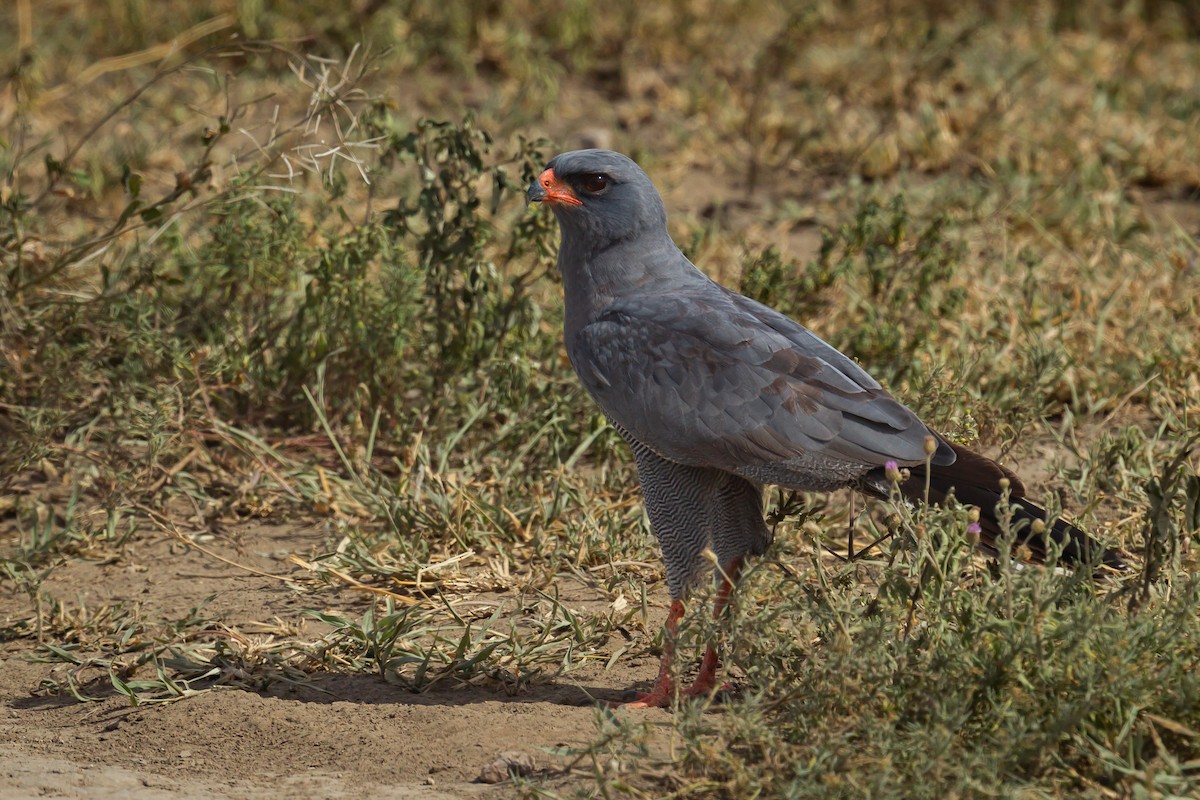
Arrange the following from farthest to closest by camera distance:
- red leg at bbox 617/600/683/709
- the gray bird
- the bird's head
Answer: the bird's head, red leg at bbox 617/600/683/709, the gray bird

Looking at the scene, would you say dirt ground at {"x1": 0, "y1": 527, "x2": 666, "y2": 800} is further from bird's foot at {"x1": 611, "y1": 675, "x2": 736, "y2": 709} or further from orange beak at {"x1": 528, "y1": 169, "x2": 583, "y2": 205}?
orange beak at {"x1": 528, "y1": 169, "x2": 583, "y2": 205}

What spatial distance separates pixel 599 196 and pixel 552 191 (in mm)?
130

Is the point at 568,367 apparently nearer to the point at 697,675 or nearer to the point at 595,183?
the point at 595,183

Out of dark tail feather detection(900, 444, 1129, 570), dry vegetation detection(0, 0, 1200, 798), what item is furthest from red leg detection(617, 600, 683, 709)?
dark tail feather detection(900, 444, 1129, 570)

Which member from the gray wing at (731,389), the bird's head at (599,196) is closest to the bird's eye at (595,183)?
the bird's head at (599,196)

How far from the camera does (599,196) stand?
4234mm

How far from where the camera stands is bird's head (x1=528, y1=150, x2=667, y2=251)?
4.21m

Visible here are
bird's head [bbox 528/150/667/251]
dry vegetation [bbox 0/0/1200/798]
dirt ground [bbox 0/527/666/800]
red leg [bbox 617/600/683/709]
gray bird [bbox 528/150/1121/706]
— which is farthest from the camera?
bird's head [bbox 528/150/667/251]

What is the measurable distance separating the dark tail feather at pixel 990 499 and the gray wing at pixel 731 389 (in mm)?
75

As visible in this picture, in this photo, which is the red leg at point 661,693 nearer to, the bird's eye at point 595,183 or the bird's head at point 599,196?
the bird's head at point 599,196

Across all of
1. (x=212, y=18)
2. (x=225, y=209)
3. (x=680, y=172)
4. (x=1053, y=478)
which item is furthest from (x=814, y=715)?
(x=212, y=18)

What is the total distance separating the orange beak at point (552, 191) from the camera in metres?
4.23

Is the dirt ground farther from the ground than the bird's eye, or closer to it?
closer to it

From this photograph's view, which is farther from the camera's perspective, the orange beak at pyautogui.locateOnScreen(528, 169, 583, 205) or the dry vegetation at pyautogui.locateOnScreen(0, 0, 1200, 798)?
the orange beak at pyautogui.locateOnScreen(528, 169, 583, 205)
